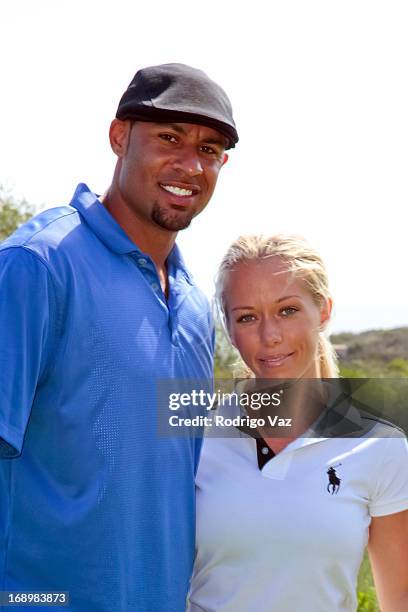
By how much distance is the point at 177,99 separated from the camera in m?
3.08

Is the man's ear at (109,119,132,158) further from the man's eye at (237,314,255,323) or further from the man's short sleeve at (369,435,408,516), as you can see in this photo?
the man's short sleeve at (369,435,408,516)

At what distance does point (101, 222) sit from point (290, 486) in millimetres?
1084

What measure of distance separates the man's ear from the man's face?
0.14 ft

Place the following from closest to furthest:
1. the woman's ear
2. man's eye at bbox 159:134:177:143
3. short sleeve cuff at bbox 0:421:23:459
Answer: short sleeve cuff at bbox 0:421:23:459 < man's eye at bbox 159:134:177:143 < the woman's ear

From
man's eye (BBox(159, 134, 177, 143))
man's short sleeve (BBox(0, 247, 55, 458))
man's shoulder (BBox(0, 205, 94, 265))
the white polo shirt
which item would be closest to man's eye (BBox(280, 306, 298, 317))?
the white polo shirt

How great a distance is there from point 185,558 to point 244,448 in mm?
480

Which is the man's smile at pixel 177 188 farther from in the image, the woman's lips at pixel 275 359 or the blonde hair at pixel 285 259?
the woman's lips at pixel 275 359

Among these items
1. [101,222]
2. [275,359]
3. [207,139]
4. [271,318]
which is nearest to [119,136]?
[207,139]

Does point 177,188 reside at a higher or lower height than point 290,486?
higher

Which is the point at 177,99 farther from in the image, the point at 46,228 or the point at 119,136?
the point at 46,228

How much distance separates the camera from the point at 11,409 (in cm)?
247

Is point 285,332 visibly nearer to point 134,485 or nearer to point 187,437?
point 187,437

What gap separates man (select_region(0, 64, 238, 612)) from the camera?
2.51 metres

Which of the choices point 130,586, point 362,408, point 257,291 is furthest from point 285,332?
point 130,586
